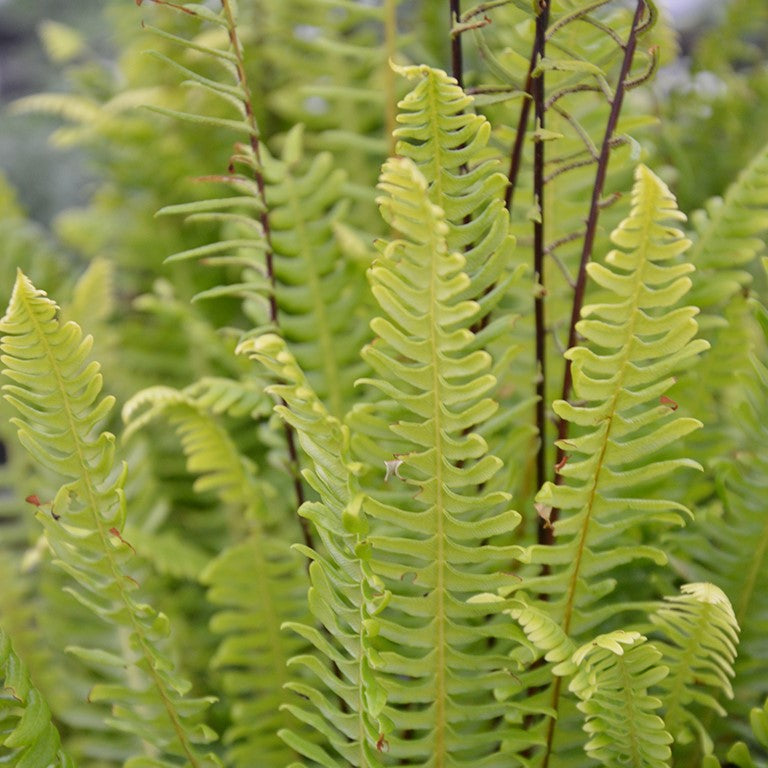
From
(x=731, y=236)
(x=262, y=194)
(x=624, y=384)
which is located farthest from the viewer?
(x=731, y=236)

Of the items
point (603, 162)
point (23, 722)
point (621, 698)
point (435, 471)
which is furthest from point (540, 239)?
point (23, 722)

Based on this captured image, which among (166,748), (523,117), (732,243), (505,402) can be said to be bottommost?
(166,748)

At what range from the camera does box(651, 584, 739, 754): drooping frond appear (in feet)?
1.60

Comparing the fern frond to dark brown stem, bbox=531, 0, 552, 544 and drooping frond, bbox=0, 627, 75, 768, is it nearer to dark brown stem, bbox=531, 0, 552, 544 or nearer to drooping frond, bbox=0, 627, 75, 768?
dark brown stem, bbox=531, 0, 552, 544

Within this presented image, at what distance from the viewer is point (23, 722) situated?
0.52 meters

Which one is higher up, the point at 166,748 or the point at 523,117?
the point at 523,117

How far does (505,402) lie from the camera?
812 mm

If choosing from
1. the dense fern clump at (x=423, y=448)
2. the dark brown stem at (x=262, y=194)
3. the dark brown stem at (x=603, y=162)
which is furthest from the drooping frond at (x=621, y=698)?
the dark brown stem at (x=262, y=194)

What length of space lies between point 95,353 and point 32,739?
0.48 meters

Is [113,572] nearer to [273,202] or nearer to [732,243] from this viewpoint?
[273,202]

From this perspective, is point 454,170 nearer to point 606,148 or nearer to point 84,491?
point 606,148

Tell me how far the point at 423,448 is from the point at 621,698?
20cm

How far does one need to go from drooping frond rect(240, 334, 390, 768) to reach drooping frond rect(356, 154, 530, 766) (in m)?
0.02

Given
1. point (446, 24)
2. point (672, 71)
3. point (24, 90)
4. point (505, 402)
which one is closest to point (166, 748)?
point (505, 402)
